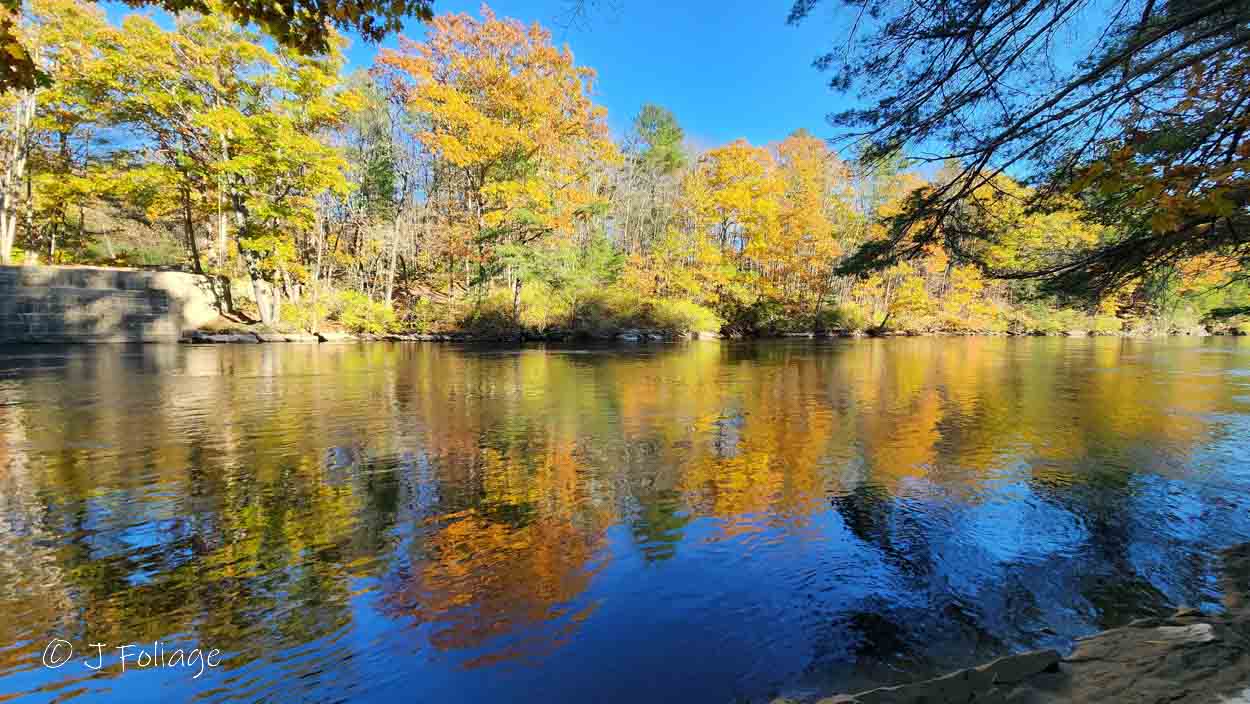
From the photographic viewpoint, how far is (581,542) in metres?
4.21

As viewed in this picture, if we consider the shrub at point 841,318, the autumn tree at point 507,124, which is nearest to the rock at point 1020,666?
the autumn tree at point 507,124

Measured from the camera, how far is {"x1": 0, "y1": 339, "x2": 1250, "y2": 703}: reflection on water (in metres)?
2.77

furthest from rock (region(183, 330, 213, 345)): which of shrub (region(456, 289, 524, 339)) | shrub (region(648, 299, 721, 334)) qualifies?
shrub (region(648, 299, 721, 334))

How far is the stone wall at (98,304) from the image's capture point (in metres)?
21.8

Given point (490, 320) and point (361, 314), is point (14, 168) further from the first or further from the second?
point (490, 320)

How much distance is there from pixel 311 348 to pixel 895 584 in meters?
23.9

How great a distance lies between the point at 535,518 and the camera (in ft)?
15.3

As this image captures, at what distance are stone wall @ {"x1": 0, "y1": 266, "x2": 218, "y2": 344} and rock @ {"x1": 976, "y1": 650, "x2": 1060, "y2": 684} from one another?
31.0 metres

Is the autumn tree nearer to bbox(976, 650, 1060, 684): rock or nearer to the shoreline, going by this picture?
the shoreline

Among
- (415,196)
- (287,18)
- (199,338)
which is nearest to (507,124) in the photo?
(415,196)

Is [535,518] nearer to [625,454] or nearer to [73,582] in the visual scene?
[625,454]

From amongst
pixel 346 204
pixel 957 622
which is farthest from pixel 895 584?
pixel 346 204

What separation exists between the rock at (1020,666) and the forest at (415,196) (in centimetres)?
707

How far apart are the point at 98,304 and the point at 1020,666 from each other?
104ft
